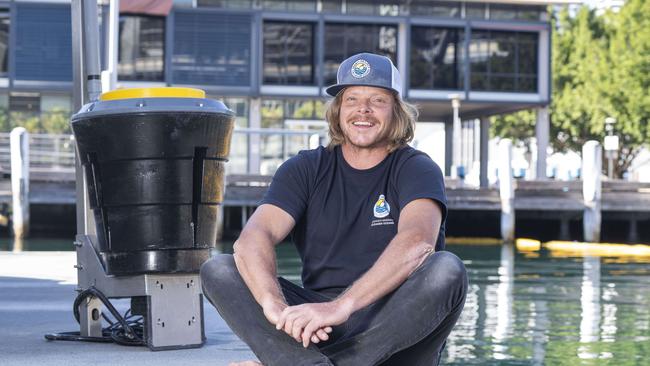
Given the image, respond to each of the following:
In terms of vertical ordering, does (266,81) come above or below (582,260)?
above

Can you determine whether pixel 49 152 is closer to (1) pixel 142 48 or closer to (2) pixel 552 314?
(1) pixel 142 48

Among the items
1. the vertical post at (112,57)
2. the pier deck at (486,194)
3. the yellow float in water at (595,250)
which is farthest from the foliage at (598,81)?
the vertical post at (112,57)

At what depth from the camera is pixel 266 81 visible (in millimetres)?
44469

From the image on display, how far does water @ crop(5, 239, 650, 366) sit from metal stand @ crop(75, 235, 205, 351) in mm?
2671

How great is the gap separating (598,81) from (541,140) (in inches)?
405

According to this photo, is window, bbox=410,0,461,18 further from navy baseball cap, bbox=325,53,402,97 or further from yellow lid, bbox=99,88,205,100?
navy baseball cap, bbox=325,53,402,97

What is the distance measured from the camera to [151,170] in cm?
572

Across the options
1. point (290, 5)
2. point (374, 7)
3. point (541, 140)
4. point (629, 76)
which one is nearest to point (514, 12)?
point (541, 140)

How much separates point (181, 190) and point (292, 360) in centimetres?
172

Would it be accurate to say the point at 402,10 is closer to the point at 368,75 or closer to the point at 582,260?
the point at 582,260

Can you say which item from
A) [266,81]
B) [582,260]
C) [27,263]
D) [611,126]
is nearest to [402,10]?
[266,81]

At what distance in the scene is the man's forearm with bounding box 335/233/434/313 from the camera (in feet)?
14.0

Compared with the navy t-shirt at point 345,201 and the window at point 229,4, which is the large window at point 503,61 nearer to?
the window at point 229,4

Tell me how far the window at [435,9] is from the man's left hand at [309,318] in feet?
135
